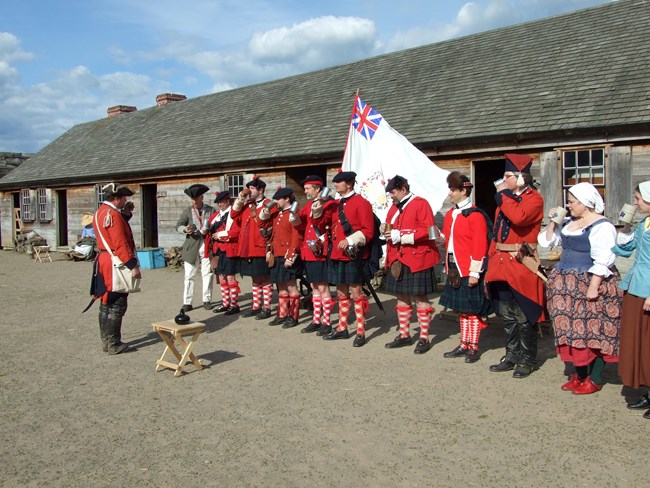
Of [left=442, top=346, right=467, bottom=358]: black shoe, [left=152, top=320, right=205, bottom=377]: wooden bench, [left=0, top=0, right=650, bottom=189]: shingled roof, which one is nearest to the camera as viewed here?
[left=152, top=320, right=205, bottom=377]: wooden bench

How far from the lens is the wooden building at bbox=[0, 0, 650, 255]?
380 inches

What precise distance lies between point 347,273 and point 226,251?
8.57 ft

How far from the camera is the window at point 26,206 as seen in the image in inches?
872

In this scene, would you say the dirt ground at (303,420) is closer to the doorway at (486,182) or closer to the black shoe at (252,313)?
the black shoe at (252,313)

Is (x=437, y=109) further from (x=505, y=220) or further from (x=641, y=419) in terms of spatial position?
(x=641, y=419)

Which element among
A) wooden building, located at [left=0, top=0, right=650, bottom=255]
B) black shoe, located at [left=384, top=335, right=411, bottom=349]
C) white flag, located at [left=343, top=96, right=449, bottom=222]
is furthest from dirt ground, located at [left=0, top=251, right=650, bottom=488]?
wooden building, located at [left=0, top=0, right=650, bottom=255]

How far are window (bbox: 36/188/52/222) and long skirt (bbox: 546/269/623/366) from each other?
20.4 meters

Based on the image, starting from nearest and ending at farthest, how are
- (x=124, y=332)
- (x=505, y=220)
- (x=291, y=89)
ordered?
(x=505, y=220)
(x=124, y=332)
(x=291, y=89)

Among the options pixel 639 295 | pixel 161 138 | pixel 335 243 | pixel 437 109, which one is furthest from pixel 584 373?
pixel 161 138

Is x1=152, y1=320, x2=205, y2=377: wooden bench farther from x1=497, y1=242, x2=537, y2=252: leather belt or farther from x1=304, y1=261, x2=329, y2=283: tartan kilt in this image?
x1=497, y1=242, x2=537, y2=252: leather belt

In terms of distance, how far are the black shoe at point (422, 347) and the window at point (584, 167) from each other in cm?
491

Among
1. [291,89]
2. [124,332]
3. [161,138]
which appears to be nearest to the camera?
[124,332]

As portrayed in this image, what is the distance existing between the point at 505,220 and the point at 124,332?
16.6ft

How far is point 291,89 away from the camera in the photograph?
58.9 feet
